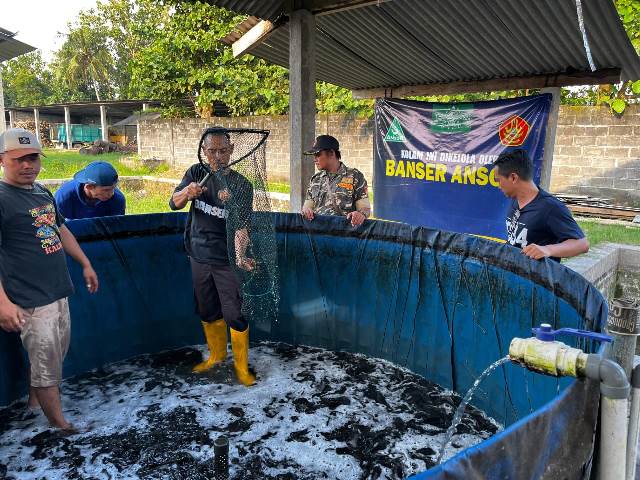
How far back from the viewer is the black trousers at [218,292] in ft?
13.0

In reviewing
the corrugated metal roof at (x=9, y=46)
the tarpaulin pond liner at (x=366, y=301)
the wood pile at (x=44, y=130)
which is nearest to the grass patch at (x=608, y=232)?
the tarpaulin pond liner at (x=366, y=301)

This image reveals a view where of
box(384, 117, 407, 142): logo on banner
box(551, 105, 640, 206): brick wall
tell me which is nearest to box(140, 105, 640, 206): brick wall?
box(551, 105, 640, 206): brick wall

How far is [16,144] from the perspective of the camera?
2936mm

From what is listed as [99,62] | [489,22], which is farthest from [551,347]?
[99,62]

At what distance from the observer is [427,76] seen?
6598mm

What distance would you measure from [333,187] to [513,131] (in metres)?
2.78

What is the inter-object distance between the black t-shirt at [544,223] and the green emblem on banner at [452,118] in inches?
138

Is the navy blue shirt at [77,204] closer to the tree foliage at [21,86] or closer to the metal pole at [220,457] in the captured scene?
the metal pole at [220,457]

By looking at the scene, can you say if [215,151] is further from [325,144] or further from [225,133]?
[325,144]

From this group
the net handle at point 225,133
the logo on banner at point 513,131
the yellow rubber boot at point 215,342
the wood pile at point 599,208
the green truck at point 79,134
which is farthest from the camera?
the green truck at point 79,134

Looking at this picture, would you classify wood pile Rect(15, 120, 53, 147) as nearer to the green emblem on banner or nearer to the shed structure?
the shed structure

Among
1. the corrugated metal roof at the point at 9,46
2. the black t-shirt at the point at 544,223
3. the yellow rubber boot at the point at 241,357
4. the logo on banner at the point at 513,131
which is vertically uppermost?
the corrugated metal roof at the point at 9,46

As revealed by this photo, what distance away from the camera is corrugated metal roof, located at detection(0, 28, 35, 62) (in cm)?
828

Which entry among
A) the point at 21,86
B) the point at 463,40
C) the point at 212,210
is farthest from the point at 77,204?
the point at 21,86
